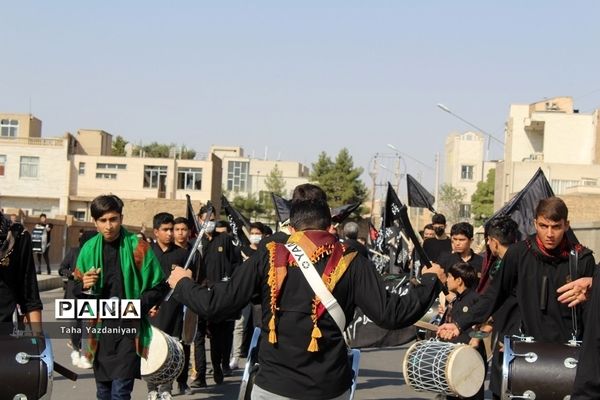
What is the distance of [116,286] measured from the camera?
8195mm

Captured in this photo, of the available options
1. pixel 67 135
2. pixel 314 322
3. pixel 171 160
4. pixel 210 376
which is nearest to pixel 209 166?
pixel 171 160

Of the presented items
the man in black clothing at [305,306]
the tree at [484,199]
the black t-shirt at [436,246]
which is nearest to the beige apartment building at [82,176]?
the tree at [484,199]

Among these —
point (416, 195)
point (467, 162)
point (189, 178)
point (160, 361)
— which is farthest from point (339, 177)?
point (160, 361)

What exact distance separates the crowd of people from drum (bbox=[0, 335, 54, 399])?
0.79 metres

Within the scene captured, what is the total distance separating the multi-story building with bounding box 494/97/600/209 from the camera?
70.6 m

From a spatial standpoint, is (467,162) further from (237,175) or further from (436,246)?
(436,246)

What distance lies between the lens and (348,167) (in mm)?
94125

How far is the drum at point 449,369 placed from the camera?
7.98 meters

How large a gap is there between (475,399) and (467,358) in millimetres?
1304

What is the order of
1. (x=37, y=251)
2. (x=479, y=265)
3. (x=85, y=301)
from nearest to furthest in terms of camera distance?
1. (x=85, y=301)
2. (x=479, y=265)
3. (x=37, y=251)

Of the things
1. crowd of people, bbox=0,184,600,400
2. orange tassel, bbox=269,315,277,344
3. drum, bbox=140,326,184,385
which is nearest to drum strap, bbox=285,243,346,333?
crowd of people, bbox=0,184,600,400

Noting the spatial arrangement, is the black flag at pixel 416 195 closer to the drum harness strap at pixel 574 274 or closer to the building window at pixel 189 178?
the drum harness strap at pixel 574 274

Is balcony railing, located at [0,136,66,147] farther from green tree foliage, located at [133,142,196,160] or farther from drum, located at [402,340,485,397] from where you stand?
drum, located at [402,340,485,397]

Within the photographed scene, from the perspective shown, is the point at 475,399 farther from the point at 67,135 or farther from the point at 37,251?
the point at 67,135
